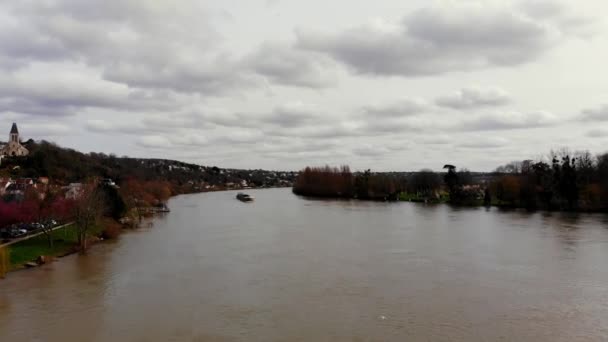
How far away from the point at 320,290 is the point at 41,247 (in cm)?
1342

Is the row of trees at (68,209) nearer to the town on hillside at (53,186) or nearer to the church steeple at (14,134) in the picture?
the town on hillside at (53,186)

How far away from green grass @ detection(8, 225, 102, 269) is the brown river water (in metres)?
1.04

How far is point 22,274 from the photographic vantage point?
1656cm

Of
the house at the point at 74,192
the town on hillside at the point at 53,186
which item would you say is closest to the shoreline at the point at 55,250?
the town on hillside at the point at 53,186

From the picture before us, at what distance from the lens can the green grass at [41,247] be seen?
18391 millimetres

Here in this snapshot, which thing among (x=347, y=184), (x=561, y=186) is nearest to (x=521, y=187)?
(x=561, y=186)

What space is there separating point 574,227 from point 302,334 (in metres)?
23.8

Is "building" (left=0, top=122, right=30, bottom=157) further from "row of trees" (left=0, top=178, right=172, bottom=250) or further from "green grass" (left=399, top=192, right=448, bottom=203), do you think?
"green grass" (left=399, top=192, right=448, bottom=203)

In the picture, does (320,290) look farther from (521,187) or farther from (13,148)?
(13,148)

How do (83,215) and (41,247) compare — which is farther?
(83,215)

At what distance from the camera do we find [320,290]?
552 inches

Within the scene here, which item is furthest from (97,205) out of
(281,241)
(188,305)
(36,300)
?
(188,305)

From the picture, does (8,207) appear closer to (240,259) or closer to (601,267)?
(240,259)

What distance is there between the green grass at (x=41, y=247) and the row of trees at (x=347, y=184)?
146ft
